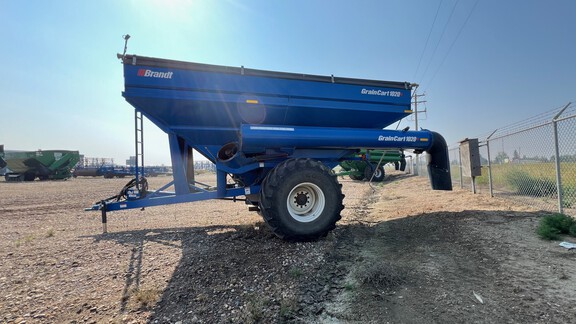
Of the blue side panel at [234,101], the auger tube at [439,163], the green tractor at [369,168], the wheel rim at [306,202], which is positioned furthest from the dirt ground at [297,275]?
the green tractor at [369,168]

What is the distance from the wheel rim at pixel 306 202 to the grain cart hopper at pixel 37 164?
103ft

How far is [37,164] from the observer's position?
87.4 ft

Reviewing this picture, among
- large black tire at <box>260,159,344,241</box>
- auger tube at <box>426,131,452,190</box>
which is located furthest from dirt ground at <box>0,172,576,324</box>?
auger tube at <box>426,131,452,190</box>

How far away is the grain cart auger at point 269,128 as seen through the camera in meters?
4.85

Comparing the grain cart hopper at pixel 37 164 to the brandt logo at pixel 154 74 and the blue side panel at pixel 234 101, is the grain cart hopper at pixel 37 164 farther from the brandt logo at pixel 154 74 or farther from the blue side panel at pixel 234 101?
the brandt logo at pixel 154 74

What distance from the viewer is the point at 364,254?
4.21 m

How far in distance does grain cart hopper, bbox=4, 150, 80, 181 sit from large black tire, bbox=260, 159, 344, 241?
3122 cm

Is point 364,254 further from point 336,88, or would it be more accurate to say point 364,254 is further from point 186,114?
point 186,114

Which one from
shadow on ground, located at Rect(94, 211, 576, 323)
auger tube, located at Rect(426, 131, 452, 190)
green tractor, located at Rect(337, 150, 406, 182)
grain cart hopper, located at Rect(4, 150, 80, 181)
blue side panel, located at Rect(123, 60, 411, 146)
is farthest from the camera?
grain cart hopper, located at Rect(4, 150, 80, 181)

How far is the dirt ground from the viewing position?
2.71 metres

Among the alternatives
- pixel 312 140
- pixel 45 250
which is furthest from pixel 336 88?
pixel 45 250

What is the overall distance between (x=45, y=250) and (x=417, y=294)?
540cm

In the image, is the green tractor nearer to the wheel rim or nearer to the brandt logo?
the wheel rim

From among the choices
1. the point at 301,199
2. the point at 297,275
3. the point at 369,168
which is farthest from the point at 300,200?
the point at 369,168
